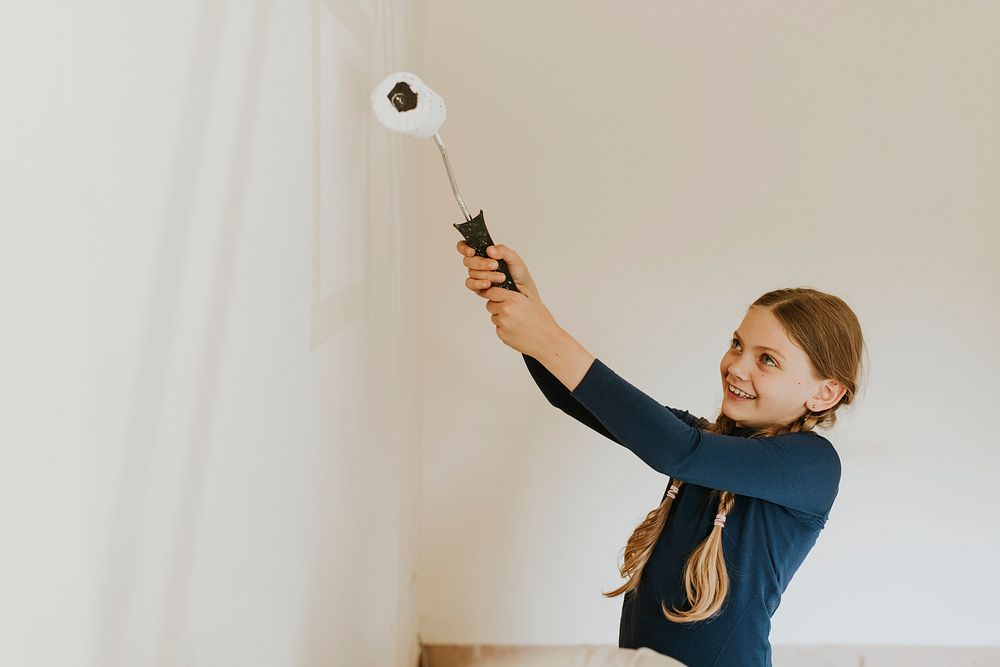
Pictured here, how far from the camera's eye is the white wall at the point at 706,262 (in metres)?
1.91

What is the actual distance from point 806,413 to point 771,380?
97 millimetres

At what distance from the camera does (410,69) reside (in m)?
1.62

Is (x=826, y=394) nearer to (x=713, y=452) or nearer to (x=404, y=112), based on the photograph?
(x=713, y=452)

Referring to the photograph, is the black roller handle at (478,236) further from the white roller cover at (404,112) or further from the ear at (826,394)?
the ear at (826,394)

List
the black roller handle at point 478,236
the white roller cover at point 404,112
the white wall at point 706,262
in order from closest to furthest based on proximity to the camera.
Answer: the white roller cover at point 404,112 < the black roller handle at point 478,236 < the white wall at point 706,262

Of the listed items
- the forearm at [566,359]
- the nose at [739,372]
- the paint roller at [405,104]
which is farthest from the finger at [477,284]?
the nose at [739,372]

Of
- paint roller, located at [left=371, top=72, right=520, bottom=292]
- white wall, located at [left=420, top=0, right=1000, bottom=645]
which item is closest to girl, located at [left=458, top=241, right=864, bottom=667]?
paint roller, located at [left=371, top=72, right=520, bottom=292]

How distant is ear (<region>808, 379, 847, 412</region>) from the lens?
1.19 meters

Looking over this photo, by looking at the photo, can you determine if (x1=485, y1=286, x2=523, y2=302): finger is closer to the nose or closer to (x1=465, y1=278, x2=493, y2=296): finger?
(x1=465, y1=278, x2=493, y2=296): finger

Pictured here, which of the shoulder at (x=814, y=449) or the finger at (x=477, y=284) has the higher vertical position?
the finger at (x=477, y=284)

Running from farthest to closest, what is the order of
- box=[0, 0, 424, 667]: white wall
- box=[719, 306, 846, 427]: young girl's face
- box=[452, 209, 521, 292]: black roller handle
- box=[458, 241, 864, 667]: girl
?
box=[719, 306, 846, 427]: young girl's face → box=[458, 241, 864, 667]: girl → box=[452, 209, 521, 292]: black roller handle → box=[0, 0, 424, 667]: white wall

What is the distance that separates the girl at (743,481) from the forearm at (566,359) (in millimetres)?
36

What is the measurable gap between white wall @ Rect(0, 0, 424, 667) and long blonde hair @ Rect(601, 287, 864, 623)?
1.63ft

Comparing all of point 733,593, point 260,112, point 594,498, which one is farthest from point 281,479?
point 594,498
